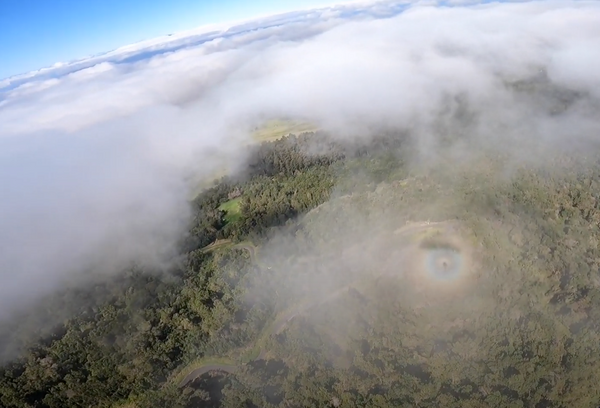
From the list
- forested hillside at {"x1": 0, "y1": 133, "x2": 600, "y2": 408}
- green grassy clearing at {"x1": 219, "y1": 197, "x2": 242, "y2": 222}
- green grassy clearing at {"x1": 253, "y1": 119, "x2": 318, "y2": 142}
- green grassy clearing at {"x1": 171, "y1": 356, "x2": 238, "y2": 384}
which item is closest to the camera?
forested hillside at {"x1": 0, "y1": 133, "x2": 600, "y2": 408}

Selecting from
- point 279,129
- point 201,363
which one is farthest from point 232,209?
point 279,129

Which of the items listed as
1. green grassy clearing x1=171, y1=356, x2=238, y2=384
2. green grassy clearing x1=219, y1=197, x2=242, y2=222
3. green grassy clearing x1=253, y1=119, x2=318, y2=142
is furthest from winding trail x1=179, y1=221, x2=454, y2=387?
green grassy clearing x1=253, y1=119, x2=318, y2=142

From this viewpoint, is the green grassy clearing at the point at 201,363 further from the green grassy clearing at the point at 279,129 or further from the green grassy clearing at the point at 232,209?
the green grassy clearing at the point at 279,129

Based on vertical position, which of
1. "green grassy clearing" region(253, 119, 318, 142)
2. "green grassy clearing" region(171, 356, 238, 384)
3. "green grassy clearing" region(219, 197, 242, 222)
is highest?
"green grassy clearing" region(253, 119, 318, 142)

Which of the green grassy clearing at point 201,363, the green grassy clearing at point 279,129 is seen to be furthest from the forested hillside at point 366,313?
the green grassy clearing at point 279,129

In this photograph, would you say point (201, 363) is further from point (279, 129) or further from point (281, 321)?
point (279, 129)

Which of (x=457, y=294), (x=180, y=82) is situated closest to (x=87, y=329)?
(x=457, y=294)

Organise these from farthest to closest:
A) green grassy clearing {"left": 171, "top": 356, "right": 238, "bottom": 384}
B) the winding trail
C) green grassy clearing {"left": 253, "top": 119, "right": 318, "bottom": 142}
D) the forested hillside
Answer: green grassy clearing {"left": 253, "top": 119, "right": 318, "bottom": 142} < green grassy clearing {"left": 171, "top": 356, "right": 238, "bottom": 384} < the winding trail < the forested hillside

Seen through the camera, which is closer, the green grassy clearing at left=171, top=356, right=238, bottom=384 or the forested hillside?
the forested hillside

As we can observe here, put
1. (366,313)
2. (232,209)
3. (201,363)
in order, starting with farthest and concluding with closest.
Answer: (232,209)
(201,363)
(366,313)

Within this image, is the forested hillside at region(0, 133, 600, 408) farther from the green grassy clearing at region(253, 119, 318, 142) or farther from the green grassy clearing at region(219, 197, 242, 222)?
the green grassy clearing at region(253, 119, 318, 142)
